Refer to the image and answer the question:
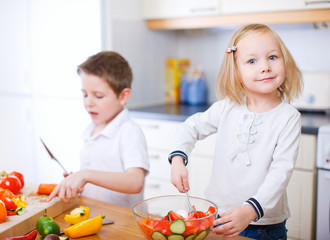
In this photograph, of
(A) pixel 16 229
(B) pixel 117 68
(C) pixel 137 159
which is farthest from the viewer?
(B) pixel 117 68

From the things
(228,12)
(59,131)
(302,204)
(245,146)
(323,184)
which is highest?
(228,12)

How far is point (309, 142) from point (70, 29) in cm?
161

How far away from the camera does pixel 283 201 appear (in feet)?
3.88

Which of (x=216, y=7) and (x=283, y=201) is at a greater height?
(x=216, y=7)

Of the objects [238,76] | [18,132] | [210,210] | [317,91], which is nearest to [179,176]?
[210,210]

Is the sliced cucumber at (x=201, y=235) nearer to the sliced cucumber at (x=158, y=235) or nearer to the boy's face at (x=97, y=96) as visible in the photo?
the sliced cucumber at (x=158, y=235)

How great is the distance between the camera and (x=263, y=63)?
1.07 m

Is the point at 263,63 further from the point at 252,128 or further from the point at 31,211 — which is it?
the point at 31,211

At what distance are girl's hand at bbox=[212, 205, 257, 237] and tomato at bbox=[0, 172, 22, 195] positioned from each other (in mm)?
629

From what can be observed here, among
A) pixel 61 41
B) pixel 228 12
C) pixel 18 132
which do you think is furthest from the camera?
pixel 18 132

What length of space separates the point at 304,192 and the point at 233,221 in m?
1.23

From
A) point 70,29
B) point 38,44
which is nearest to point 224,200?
point 70,29

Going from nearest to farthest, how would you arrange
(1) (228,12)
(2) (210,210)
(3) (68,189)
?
(2) (210,210), (3) (68,189), (1) (228,12)

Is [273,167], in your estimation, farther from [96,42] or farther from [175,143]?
[96,42]
